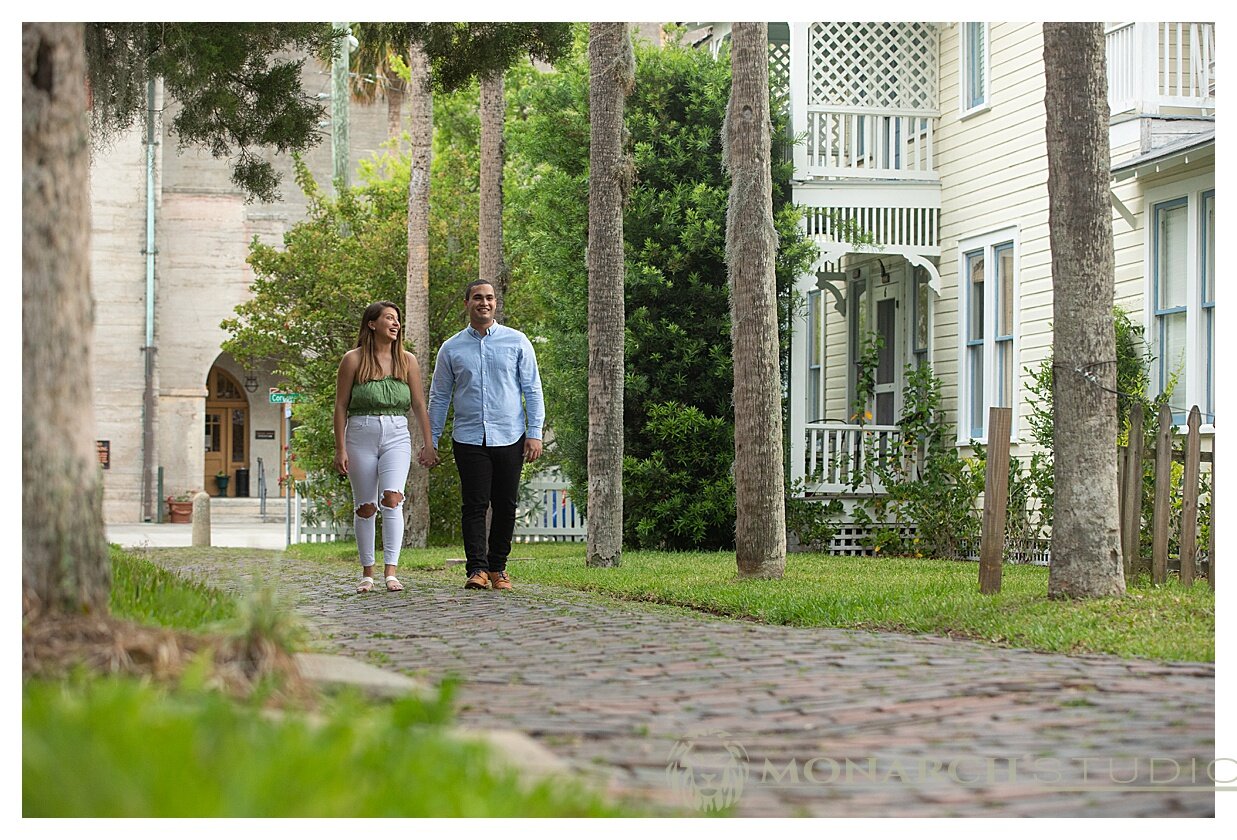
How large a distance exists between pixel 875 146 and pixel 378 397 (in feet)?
32.9

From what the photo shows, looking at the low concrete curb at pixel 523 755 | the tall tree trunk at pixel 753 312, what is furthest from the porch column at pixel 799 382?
the low concrete curb at pixel 523 755

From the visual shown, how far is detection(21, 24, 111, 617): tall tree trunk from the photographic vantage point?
14.2 feet

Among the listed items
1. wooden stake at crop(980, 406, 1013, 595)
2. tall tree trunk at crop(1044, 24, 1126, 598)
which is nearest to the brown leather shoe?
wooden stake at crop(980, 406, 1013, 595)

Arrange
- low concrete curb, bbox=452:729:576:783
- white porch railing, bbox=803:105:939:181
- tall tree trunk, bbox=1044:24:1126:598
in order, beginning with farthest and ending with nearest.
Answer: white porch railing, bbox=803:105:939:181, tall tree trunk, bbox=1044:24:1126:598, low concrete curb, bbox=452:729:576:783

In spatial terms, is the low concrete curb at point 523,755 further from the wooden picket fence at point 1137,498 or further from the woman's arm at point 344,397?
the wooden picket fence at point 1137,498

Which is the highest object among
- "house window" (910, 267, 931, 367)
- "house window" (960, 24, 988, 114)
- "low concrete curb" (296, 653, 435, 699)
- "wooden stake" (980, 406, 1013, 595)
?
"house window" (960, 24, 988, 114)

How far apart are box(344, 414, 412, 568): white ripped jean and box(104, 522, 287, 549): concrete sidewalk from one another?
10284 mm

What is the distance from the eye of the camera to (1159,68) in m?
13.5

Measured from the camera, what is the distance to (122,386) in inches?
1038

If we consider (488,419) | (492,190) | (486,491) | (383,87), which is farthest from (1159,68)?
(383,87)

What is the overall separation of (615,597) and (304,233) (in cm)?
1132

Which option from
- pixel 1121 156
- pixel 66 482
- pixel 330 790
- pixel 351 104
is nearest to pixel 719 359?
pixel 1121 156

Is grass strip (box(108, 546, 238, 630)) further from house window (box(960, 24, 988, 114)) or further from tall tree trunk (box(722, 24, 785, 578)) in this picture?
house window (box(960, 24, 988, 114))

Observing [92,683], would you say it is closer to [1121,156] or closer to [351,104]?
[1121,156]
